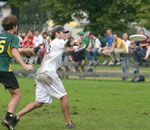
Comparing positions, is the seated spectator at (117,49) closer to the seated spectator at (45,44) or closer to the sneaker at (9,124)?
the seated spectator at (45,44)

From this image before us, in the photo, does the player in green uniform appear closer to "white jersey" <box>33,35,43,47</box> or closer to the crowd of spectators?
the crowd of spectators

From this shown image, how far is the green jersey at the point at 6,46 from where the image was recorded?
27.4 ft

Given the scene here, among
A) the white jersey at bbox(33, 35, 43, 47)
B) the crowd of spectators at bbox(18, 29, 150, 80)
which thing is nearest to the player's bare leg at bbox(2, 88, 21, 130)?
the crowd of spectators at bbox(18, 29, 150, 80)

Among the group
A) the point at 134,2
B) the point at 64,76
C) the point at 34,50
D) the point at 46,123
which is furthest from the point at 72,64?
the point at 134,2

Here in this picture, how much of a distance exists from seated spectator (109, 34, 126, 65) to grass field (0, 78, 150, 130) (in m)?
2.37

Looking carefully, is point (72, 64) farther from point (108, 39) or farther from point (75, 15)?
point (75, 15)

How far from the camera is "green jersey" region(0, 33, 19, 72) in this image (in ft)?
27.4

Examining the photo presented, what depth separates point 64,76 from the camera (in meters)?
20.8

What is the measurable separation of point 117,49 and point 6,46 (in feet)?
37.3

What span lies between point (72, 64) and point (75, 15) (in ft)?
90.7

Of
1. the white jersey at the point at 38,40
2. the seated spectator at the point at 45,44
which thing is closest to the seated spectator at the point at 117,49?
the seated spectator at the point at 45,44

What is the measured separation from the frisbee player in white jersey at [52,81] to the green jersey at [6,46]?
25.3 inches

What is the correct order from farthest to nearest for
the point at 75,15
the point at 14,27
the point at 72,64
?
the point at 75,15, the point at 72,64, the point at 14,27

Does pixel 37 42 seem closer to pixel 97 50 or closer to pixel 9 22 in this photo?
pixel 97 50
